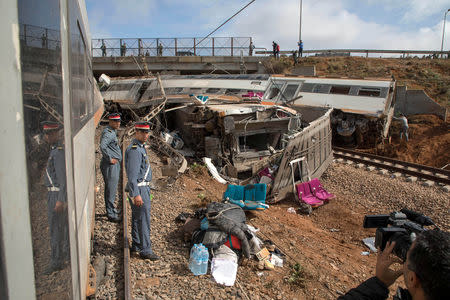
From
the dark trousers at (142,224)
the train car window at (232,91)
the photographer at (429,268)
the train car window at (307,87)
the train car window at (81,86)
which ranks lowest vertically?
the dark trousers at (142,224)

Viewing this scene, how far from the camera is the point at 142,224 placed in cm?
416

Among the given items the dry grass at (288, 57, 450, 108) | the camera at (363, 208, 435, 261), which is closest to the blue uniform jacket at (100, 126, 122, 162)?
the camera at (363, 208, 435, 261)

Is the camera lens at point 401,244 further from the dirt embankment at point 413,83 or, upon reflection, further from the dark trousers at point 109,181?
the dirt embankment at point 413,83

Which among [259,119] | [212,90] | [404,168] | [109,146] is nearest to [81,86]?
[109,146]

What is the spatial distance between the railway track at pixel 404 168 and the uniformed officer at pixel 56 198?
34.9ft

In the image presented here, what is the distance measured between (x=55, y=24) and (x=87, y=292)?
245 cm

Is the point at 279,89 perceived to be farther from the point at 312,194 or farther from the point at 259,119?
the point at 312,194

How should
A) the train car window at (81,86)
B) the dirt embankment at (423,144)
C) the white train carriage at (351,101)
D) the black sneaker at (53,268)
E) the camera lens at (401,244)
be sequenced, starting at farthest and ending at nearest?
1. the white train carriage at (351,101)
2. the dirt embankment at (423,144)
3. the train car window at (81,86)
4. the camera lens at (401,244)
5. the black sneaker at (53,268)

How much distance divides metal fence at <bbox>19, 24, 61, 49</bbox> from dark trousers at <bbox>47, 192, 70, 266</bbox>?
24.8 inches

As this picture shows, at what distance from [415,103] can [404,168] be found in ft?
33.6

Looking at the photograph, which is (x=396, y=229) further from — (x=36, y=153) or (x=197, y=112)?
(x=197, y=112)

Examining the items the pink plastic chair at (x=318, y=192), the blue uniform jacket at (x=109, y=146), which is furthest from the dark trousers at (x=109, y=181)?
the pink plastic chair at (x=318, y=192)

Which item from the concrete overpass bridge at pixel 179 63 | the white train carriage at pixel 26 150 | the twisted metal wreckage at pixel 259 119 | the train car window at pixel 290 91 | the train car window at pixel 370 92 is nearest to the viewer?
the white train carriage at pixel 26 150

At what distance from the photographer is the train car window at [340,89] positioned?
15329 millimetres
